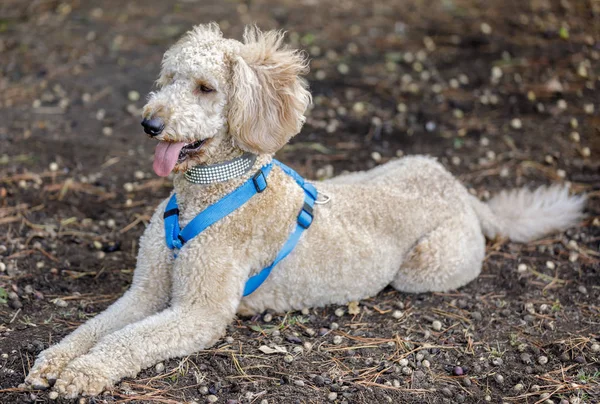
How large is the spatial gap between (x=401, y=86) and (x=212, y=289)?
4.86 m

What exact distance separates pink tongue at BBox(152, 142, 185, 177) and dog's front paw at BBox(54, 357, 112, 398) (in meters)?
1.03

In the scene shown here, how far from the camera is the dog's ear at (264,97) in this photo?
391 cm

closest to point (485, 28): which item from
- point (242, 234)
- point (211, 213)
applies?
point (242, 234)

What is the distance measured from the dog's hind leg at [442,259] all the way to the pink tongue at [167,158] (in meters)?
1.77

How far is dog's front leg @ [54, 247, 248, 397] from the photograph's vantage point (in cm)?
364

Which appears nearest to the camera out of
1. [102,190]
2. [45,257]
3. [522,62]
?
[45,257]

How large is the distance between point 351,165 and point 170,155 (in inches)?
123

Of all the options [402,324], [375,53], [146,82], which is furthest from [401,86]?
[402,324]

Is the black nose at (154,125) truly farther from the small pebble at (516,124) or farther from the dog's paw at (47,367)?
the small pebble at (516,124)

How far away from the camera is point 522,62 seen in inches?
345

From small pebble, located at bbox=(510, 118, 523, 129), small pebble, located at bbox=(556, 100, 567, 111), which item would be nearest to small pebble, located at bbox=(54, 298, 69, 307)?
small pebble, located at bbox=(510, 118, 523, 129)

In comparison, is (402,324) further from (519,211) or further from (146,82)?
(146,82)

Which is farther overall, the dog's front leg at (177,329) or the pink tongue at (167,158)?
the pink tongue at (167,158)

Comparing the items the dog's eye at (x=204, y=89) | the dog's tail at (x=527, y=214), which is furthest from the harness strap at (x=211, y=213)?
the dog's tail at (x=527, y=214)
